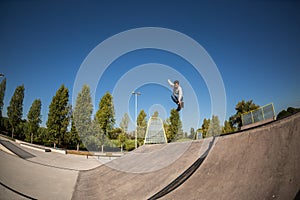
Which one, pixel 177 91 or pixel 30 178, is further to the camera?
pixel 177 91

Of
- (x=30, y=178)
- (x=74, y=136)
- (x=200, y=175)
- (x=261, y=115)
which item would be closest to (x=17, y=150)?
(x=30, y=178)

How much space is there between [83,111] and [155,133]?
10.7 m

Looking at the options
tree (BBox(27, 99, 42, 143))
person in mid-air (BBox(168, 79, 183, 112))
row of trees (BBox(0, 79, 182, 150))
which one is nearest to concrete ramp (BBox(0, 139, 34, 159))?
row of trees (BBox(0, 79, 182, 150))

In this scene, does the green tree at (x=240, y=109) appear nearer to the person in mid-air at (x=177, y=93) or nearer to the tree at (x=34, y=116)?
the person in mid-air at (x=177, y=93)

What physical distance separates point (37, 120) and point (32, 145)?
498 millimetres

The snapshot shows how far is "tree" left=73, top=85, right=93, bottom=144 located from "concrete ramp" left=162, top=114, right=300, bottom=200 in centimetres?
211

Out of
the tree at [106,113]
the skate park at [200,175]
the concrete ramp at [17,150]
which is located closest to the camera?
the skate park at [200,175]

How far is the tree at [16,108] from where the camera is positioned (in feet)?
8.66

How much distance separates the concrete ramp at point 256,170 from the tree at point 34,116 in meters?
2.81

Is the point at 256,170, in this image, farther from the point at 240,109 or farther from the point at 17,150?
the point at 240,109

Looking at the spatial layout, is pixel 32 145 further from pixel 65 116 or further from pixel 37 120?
pixel 65 116

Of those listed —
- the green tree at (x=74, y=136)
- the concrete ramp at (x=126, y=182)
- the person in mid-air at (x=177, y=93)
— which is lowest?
the concrete ramp at (x=126, y=182)

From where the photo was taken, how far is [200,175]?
119 inches

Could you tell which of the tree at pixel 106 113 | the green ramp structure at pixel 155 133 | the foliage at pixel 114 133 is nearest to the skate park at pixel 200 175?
the foliage at pixel 114 133
